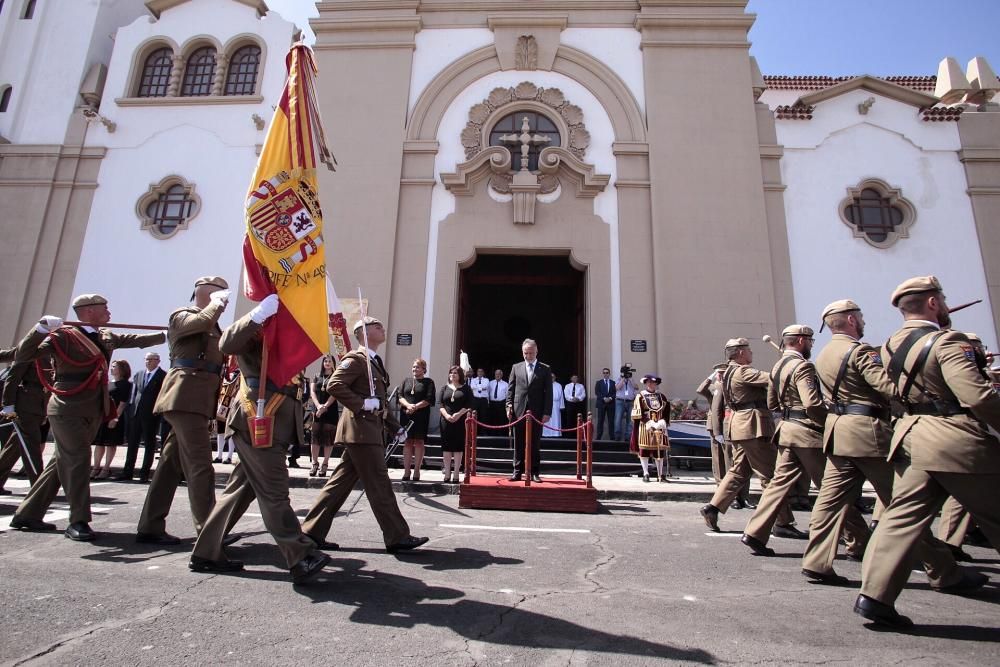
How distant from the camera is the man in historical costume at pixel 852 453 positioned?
386 cm

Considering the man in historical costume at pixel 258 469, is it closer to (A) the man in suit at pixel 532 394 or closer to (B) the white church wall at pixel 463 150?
(A) the man in suit at pixel 532 394

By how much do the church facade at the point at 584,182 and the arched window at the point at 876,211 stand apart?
59 mm

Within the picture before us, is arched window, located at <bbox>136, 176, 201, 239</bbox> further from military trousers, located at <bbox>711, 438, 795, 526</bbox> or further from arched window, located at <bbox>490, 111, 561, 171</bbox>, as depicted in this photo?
military trousers, located at <bbox>711, 438, 795, 526</bbox>

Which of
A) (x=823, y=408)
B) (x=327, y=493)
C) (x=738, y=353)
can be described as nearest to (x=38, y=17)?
(x=327, y=493)

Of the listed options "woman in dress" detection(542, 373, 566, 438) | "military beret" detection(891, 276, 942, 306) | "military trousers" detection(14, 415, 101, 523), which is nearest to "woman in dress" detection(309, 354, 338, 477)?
"military trousers" detection(14, 415, 101, 523)

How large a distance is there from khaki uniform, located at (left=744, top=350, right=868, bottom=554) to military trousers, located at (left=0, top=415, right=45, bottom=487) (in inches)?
275

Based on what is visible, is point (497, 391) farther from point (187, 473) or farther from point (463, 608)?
point (463, 608)

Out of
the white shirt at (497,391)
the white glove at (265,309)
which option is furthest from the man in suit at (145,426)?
the white shirt at (497,391)

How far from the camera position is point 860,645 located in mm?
2881

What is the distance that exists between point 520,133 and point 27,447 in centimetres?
1254

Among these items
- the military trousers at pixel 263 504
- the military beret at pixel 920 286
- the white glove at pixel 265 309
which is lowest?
the military trousers at pixel 263 504

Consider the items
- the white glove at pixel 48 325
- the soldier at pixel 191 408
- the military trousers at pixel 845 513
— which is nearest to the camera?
the military trousers at pixel 845 513

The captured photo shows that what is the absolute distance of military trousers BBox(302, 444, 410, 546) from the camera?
4.48 meters

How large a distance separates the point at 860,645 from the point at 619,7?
54.8ft
